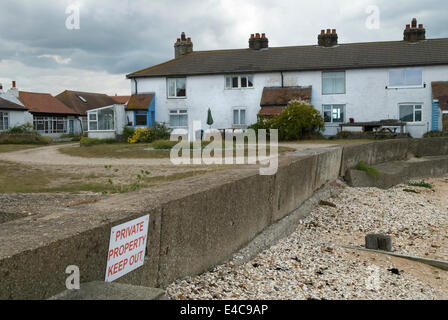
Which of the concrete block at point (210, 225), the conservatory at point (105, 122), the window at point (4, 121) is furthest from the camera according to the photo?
the window at point (4, 121)

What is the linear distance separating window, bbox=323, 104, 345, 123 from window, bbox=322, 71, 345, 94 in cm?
Answer: 99

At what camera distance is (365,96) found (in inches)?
1190

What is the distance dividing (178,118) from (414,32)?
17546 millimetres

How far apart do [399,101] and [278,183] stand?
25212mm

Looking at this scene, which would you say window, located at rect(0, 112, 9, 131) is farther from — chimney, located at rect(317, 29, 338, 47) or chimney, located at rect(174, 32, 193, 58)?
chimney, located at rect(317, 29, 338, 47)

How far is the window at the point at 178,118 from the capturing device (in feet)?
108

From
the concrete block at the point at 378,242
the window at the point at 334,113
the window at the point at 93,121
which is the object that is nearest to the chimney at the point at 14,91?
the window at the point at 93,121

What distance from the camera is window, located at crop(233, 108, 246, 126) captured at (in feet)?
105

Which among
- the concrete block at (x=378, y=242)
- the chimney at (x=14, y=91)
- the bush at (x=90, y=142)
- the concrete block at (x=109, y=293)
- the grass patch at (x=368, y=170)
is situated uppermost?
the chimney at (x=14, y=91)

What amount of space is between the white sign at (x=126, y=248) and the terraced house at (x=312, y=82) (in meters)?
26.4

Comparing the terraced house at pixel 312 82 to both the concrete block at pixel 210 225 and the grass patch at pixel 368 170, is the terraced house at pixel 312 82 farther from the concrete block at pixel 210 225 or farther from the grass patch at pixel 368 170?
the concrete block at pixel 210 225

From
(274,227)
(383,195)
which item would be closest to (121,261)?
(274,227)

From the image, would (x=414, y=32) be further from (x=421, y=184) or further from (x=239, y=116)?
(x=421, y=184)

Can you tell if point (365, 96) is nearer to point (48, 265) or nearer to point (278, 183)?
point (278, 183)
